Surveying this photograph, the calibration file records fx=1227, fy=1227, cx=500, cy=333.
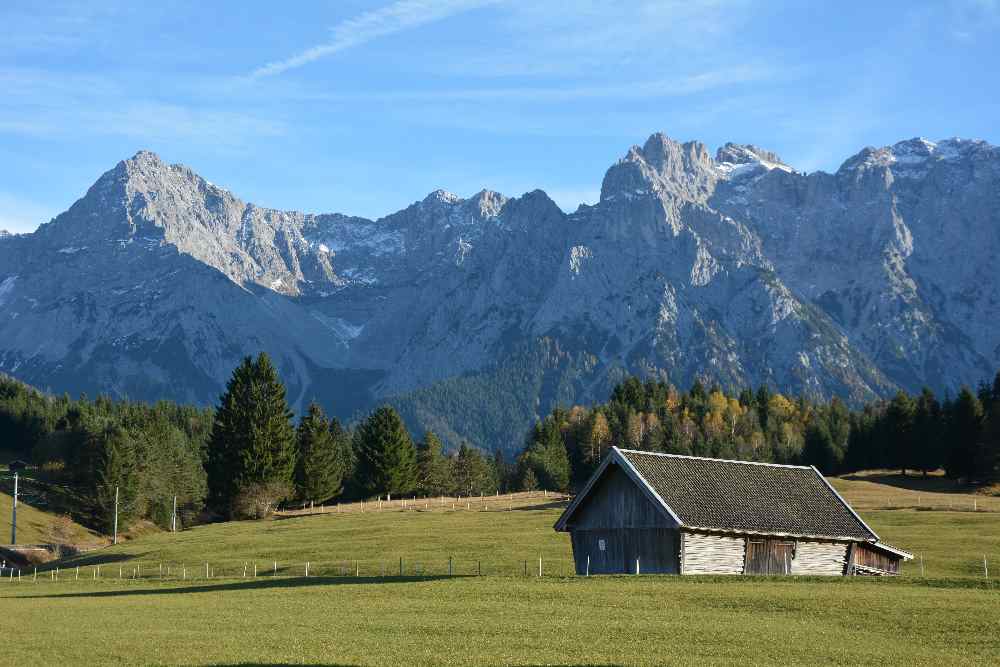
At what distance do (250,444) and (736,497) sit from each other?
74.2 meters

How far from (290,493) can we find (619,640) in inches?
3862

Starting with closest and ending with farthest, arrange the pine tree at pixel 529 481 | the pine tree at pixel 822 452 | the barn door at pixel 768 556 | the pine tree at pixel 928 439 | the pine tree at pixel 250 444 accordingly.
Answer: the barn door at pixel 768 556 < the pine tree at pixel 250 444 < the pine tree at pixel 928 439 < the pine tree at pixel 822 452 < the pine tree at pixel 529 481

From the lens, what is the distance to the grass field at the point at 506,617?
34.3m

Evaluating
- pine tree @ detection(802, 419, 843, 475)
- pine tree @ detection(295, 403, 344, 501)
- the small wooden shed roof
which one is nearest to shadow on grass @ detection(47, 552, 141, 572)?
pine tree @ detection(295, 403, 344, 501)

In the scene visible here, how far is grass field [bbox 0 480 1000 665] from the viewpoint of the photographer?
3431 centimetres

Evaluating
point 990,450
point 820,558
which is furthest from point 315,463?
point 820,558

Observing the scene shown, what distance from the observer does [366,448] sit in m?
146

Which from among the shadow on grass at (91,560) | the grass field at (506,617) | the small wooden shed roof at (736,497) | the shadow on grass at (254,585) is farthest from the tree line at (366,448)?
the small wooden shed roof at (736,497)

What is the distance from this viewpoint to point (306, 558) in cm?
8062

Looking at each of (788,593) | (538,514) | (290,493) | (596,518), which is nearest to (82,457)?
(290,493)

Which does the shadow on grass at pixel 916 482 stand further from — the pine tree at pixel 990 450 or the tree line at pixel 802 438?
the pine tree at pixel 990 450

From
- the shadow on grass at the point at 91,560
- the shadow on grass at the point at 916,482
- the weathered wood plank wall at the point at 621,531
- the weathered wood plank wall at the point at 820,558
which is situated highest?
the shadow on grass at the point at 916,482

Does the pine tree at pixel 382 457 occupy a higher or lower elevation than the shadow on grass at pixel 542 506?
higher

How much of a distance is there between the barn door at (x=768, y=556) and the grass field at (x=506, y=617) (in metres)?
6.85
